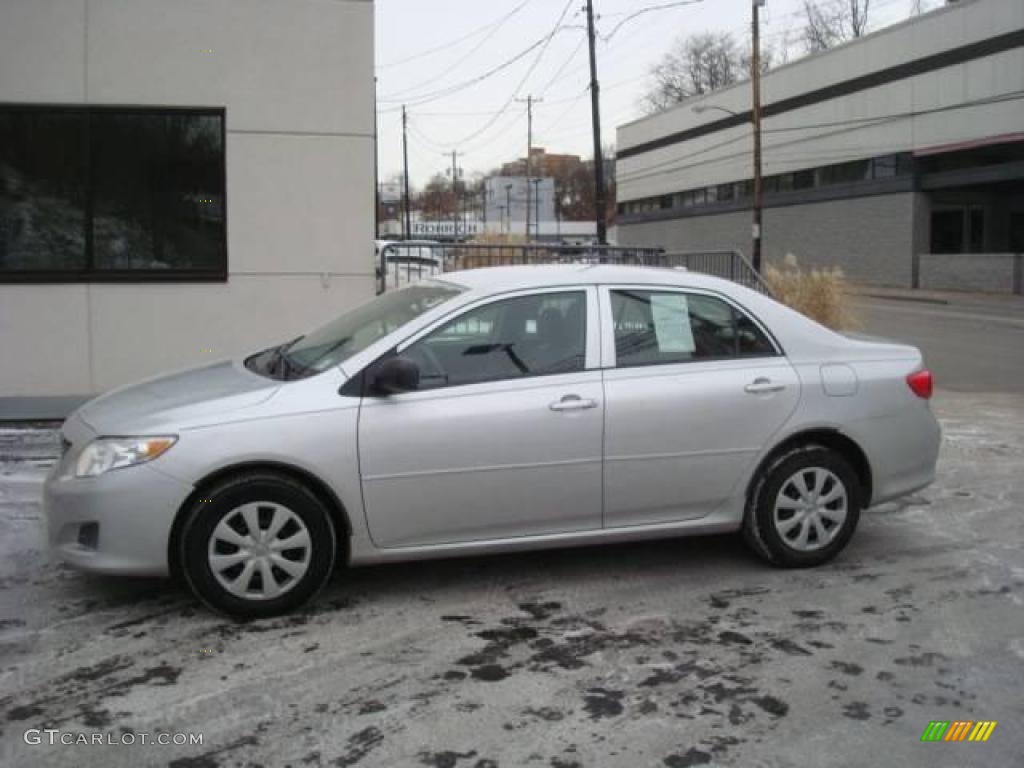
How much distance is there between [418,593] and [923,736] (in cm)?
239

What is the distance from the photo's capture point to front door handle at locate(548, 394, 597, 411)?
4.91 m

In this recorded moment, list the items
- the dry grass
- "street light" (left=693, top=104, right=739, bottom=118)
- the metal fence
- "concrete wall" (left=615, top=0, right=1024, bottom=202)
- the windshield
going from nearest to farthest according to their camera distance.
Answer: the windshield
the metal fence
the dry grass
"concrete wall" (left=615, top=0, right=1024, bottom=202)
"street light" (left=693, top=104, right=739, bottom=118)

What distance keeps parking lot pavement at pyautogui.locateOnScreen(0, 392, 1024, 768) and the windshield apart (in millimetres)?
1110

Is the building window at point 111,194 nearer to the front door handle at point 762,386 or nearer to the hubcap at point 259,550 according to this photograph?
the hubcap at point 259,550

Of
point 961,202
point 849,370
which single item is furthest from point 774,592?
point 961,202

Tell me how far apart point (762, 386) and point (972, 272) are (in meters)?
35.9

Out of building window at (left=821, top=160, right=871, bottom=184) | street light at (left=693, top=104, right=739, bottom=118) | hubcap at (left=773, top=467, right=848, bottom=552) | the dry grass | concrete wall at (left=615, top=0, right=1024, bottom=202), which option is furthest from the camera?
building window at (left=821, top=160, right=871, bottom=184)

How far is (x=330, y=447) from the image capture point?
460 cm

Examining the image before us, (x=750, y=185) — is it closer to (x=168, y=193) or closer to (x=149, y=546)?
(x=168, y=193)

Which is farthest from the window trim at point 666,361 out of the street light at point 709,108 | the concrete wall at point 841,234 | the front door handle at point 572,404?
the concrete wall at point 841,234

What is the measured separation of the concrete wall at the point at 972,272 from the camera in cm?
3547

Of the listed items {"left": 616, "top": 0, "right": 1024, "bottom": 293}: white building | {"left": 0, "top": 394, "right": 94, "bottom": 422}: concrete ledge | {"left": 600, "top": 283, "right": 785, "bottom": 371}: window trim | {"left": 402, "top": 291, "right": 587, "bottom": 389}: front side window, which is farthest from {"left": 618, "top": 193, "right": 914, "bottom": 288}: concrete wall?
{"left": 402, "top": 291, "right": 587, "bottom": 389}: front side window

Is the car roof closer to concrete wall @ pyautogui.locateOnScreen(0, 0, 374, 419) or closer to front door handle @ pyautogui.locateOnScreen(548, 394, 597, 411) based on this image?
front door handle @ pyautogui.locateOnScreen(548, 394, 597, 411)

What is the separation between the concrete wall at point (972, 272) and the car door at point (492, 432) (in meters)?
34.8
